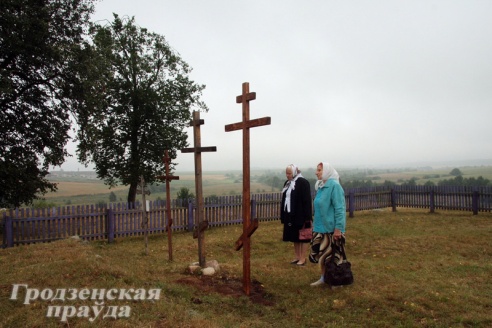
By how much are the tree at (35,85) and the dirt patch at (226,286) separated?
1006 centimetres

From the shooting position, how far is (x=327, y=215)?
587cm

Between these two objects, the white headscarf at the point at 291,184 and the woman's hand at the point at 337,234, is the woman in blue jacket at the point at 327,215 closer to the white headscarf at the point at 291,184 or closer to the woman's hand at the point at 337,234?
the woman's hand at the point at 337,234

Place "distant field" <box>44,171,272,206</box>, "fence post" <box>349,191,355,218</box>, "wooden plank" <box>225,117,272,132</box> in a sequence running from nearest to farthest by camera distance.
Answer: "wooden plank" <box>225,117,272,132</box>
"fence post" <box>349,191,355,218</box>
"distant field" <box>44,171,272,206</box>

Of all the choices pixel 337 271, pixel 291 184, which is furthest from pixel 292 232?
pixel 337 271

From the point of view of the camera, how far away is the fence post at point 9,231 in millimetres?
11062

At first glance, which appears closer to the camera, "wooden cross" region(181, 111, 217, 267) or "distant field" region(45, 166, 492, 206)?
"wooden cross" region(181, 111, 217, 267)

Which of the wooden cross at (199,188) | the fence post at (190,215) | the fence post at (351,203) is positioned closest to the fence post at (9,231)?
the fence post at (190,215)

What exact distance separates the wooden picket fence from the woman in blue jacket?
6.04 metres

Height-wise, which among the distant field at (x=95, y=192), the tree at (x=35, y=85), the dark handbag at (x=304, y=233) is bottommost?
the distant field at (x=95, y=192)

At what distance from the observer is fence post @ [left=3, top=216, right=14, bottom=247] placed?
1106 centimetres

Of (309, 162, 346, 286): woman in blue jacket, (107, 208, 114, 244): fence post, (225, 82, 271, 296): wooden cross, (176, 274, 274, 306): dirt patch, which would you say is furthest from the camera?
(107, 208, 114, 244): fence post

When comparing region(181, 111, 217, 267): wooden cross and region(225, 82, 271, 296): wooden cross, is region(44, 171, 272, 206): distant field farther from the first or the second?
region(225, 82, 271, 296): wooden cross

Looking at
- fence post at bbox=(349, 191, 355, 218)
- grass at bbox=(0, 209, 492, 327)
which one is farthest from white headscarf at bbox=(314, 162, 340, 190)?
fence post at bbox=(349, 191, 355, 218)

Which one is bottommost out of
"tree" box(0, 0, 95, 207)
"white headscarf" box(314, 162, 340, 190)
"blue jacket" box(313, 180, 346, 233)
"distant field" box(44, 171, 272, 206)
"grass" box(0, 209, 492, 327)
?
"distant field" box(44, 171, 272, 206)
